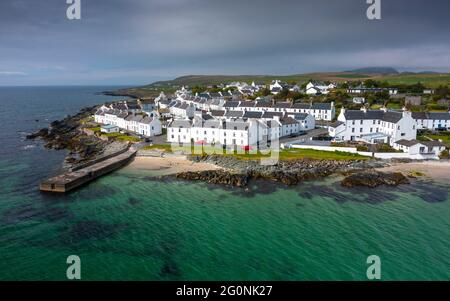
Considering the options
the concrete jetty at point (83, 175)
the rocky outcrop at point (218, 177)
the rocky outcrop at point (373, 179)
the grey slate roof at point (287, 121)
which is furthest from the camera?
the grey slate roof at point (287, 121)

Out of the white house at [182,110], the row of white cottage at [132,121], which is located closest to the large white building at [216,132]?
the row of white cottage at [132,121]

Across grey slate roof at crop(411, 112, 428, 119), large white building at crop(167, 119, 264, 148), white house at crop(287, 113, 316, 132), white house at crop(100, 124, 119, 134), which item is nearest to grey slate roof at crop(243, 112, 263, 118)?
white house at crop(287, 113, 316, 132)

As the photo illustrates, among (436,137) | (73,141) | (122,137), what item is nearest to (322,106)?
(436,137)

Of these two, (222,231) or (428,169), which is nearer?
(222,231)

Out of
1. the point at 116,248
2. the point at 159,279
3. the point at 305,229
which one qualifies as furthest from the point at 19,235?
the point at 305,229

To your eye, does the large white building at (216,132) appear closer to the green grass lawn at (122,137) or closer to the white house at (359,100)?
the green grass lawn at (122,137)

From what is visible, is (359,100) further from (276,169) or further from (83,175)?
(83,175)
